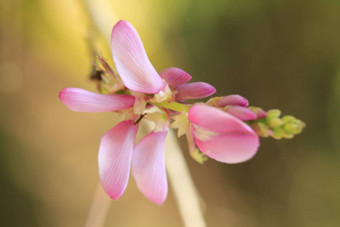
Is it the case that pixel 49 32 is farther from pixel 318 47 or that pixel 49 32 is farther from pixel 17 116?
pixel 318 47

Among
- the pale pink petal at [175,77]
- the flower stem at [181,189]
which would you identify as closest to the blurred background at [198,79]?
the flower stem at [181,189]

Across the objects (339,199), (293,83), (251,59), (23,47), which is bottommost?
(339,199)

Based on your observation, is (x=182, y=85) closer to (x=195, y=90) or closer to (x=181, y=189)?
(x=195, y=90)

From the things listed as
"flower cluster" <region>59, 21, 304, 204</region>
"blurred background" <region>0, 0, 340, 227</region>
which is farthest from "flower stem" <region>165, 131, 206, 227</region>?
"flower cluster" <region>59, 21, 304, 204</region>

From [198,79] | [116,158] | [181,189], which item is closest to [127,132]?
[116,158]

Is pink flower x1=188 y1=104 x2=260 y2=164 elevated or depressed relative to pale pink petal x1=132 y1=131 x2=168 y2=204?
elevated

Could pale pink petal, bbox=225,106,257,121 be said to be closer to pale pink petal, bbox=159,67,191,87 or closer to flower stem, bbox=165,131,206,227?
pale pink petal, bbox=159,67,191,87

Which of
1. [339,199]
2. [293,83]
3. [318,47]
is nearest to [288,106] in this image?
[293,83]

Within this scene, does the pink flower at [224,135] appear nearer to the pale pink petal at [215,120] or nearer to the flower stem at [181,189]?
the pale pink petal at [215,120]
